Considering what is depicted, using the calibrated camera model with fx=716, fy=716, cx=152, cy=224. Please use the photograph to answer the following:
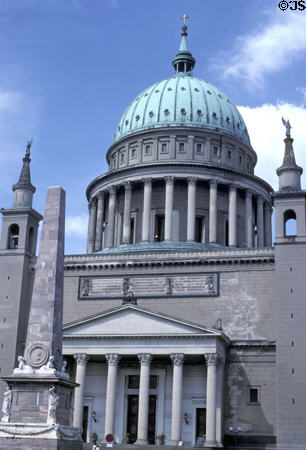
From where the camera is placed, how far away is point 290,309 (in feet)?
163

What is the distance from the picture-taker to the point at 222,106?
72062 millimetres

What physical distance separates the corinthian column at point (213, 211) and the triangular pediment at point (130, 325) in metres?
15.2

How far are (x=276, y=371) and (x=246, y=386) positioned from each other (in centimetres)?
259

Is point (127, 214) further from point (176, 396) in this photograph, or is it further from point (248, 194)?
point (176, 396)

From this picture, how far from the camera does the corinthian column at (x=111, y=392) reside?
4825 centimetres

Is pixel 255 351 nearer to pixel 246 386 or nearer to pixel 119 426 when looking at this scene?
pixel 246 386

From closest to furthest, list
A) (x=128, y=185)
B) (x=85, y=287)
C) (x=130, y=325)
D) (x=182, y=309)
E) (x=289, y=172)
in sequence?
1. (x=130, y=325)
2. (x=182, y=309)
3. (x=289, y=172)
4. (x=85, y=287)
5. (x=128, y=185)

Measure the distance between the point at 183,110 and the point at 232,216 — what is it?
1247 cm

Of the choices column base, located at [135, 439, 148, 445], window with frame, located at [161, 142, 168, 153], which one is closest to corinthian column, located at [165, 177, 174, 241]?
window with frame, located at [161, 142, 168, 153]

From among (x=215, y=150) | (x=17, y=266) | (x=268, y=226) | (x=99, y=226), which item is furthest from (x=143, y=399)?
(x=215, y=150)

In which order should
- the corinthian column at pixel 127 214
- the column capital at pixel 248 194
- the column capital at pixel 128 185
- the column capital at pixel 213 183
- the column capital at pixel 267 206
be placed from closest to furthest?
the corinthian column at pixel 127 214 < the column capital at pixel 213 183 < the column capital at pixel 128 185 < the column capital at pixel 248 194 < the column capital at pixel 267 206

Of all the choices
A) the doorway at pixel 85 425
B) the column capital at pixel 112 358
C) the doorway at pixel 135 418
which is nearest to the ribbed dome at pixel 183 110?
the column capital at pixel 112 358

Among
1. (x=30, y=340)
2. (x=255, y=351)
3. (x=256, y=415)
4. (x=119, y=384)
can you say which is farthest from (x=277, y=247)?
(x=30, y=340)

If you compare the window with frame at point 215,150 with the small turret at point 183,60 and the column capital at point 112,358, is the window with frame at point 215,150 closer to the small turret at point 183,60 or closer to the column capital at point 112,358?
the small turret at point 183,60
